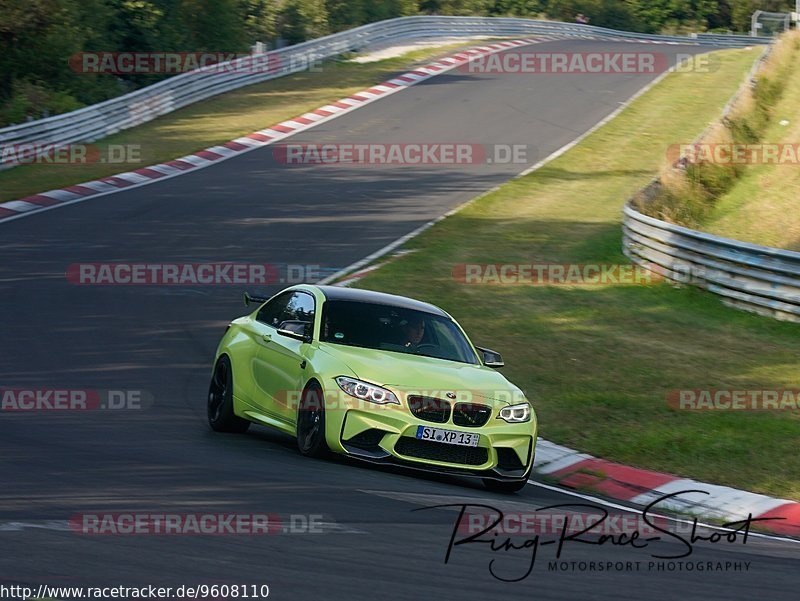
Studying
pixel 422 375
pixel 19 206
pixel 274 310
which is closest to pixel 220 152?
pixel 19 206

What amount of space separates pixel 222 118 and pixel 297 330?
2512 centimetres

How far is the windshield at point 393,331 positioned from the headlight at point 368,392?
2.87 feet

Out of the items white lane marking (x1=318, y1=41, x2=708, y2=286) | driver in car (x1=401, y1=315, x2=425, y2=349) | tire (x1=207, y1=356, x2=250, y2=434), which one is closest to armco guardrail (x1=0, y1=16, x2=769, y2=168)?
white lane marking (x1=318, y1=41, x2=708, y2=286)

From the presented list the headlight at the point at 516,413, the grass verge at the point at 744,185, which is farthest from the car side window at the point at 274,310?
the grass verge at the point at 744,185

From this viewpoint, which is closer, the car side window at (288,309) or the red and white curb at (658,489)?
the red and white curb at (658,489)

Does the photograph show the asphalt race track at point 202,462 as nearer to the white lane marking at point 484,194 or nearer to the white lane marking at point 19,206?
the white lane marking at point 484,194

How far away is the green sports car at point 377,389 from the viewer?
949cm

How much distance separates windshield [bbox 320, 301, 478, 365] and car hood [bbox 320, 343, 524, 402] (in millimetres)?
187

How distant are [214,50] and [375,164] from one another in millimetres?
15577

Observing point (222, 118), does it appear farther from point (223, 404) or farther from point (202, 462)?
point (202, 462)

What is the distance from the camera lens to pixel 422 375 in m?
9.81

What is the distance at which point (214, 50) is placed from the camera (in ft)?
141

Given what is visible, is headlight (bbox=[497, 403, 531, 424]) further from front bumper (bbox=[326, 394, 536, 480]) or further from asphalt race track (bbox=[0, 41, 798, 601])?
asphalt race track (bbox=[0, 41, 798, 601])

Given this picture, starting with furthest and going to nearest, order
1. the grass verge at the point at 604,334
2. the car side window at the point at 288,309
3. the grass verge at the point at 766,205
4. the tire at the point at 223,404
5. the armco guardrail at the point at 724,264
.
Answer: the grass verge at the point at 766,205 < the armco guardrail at the point at 724,264 < the grass verge at the point at 604,334 < the tire at the point at 223,404 < the car side window at the point at 288,309
